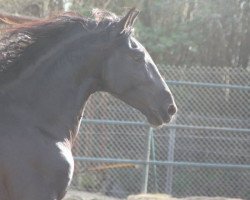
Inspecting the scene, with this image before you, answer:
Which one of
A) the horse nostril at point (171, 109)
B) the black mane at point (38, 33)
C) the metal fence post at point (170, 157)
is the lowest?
the metal fence post at point (170, 157)

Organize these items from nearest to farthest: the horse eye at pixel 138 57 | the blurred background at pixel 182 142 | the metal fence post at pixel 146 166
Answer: the horse eye at pixel 138 57
the metal fence post at pixel 146 166
the blurred background at pixel 182 142

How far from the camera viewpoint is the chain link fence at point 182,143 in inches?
408

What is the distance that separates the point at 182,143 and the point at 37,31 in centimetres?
638

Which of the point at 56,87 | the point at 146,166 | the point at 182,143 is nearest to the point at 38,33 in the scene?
the point at 56,87

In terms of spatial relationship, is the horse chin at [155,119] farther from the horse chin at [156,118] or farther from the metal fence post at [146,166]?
the metal fence post at [146,166]

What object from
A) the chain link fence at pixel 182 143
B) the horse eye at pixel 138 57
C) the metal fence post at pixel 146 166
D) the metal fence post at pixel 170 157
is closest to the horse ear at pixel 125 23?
the horse eye at pixel 138 57

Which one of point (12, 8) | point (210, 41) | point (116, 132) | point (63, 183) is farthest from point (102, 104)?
point (63, 183)

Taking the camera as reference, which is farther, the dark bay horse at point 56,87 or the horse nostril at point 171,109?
the horse nostril at point 171,109

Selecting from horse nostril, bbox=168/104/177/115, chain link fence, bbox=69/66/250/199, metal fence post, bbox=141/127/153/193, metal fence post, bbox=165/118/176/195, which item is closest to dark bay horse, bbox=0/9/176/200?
horse nostril, bbox=168/104/177/115

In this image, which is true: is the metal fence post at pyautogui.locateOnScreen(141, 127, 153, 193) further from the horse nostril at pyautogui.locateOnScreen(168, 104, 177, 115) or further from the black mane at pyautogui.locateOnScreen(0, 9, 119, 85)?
the black mane at pyautogui.locateOnScreen(0, 9, 119, 85)

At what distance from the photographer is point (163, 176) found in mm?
10727

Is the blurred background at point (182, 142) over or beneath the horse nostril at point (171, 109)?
beneath

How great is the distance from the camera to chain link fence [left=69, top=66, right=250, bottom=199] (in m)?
10.4

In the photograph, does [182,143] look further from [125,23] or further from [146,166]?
[125,23]
